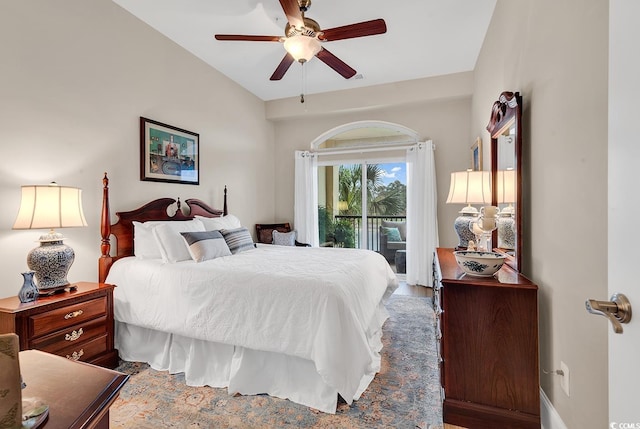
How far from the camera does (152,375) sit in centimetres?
232

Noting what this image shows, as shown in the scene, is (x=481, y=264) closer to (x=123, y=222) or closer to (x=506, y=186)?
(x=506, y=186)

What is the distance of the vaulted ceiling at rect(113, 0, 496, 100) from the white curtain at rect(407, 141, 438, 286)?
3.87 ft

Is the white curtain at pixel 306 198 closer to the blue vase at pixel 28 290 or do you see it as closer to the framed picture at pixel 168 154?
the framed picture at pixel 168 154

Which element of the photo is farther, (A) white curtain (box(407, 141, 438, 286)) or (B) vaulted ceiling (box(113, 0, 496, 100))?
(A) white curtain (box(407, 141, 438, 286))

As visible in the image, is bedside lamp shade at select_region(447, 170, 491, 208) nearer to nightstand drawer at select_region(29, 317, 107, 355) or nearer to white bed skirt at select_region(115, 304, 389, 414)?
white bed skirt at select_region(115, 304, 389, 414)

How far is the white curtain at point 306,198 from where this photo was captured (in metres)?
5.39

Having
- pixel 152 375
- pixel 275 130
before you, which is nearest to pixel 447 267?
pixel 152 375

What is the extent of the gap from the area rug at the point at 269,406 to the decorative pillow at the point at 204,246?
939 millimetres

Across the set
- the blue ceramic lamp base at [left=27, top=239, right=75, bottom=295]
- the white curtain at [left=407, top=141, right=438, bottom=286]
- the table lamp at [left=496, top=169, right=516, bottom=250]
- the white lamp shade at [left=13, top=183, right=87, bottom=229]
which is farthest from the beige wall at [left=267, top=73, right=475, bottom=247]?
the blue ceramic lamp base at [left=27, top=239, right=75, bottom=295]

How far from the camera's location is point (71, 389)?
738 millimetres

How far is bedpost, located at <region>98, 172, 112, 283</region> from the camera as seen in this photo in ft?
8.79

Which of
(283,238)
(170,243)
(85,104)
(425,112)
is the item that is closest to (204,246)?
(170,243)

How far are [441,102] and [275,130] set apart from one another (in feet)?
9.34

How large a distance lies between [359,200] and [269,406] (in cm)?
386
